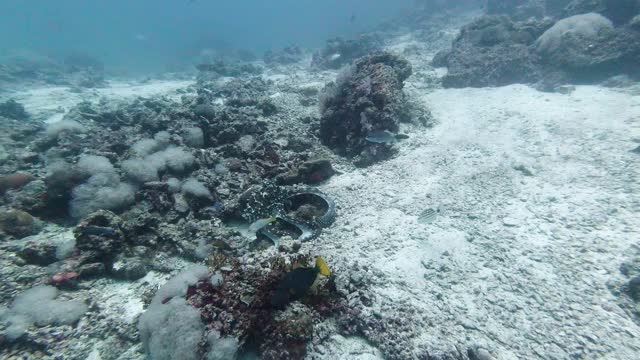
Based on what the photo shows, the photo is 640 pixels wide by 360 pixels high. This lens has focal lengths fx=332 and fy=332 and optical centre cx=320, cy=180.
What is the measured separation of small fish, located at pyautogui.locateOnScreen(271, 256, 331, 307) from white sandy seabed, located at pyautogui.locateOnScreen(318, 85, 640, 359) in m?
1.25

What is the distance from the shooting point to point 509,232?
609 cm

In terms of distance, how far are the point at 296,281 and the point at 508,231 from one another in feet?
14.1

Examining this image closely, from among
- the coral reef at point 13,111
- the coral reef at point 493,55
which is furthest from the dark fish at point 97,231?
the coral reef at point 13,111

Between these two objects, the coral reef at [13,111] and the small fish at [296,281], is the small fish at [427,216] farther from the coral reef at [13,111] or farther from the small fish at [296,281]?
the coral reef at [13,111]

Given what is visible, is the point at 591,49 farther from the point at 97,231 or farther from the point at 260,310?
the point at 97,231

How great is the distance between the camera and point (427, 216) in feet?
21.2

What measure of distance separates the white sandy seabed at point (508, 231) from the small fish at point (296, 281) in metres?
1.25

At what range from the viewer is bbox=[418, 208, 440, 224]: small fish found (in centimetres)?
642

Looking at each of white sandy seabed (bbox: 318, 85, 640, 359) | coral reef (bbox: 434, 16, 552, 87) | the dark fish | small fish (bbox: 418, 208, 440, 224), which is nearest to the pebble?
white sandy seabed (bbox: 318, 85, 640, 359)

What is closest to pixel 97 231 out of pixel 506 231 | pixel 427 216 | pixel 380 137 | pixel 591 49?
pixel 427 216

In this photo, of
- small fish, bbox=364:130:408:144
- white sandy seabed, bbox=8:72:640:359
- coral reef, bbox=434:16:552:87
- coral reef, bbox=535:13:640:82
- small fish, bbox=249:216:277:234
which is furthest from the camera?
coral reef, bbox=434:16:552:87

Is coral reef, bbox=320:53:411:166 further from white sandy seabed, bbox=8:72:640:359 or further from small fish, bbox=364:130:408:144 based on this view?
white sandy seabed, bbox=8:72:640:359

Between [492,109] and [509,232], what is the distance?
6.91 m

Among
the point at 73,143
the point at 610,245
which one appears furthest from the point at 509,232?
the point at 73,143
